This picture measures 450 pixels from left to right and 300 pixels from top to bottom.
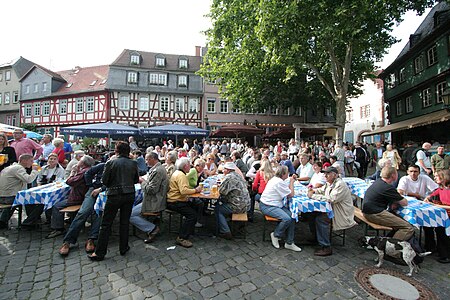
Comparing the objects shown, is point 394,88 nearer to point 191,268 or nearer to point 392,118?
point 392,118

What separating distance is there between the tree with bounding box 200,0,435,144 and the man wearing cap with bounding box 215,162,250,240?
9.99 metres

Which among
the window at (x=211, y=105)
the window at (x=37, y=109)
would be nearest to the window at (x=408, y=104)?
the window at (x=211, y=105)

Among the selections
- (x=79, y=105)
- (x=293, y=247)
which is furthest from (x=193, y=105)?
(x=293, y=247)

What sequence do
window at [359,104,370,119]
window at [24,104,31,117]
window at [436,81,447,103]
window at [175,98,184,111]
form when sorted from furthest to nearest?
window at [359,104,370,119]
window at [24,104,31,117]
window at [175,98,184,111]
window at [436,81,447,103]

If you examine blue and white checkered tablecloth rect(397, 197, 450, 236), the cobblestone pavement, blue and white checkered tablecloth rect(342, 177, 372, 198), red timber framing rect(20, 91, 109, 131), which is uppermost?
red timber framing rect(20, 91, 109, 131)

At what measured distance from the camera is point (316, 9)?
1186cm

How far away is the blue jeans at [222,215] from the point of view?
496 centimetres

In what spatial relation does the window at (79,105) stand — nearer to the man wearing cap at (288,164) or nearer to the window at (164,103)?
the window at (164,103)

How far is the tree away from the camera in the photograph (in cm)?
1184

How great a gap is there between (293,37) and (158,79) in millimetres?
19970

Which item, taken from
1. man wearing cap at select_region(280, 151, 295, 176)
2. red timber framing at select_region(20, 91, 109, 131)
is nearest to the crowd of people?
man wearing cap at select_region(280, 151, 295, 176)

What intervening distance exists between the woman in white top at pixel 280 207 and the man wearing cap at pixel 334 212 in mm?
443

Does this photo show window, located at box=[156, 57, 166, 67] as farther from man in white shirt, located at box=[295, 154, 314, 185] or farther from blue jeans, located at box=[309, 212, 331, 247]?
blue jeans, located at box=[309, 212, 331, 247]

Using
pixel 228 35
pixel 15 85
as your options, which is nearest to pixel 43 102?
pixel 15 85
